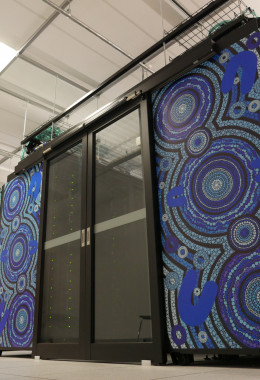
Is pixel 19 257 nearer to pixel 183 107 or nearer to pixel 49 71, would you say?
pixel 183 107

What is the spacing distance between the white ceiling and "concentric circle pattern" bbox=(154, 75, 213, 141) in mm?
829

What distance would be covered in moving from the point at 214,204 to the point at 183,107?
730mm

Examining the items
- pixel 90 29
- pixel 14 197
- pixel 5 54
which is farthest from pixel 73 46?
pixel 14 197

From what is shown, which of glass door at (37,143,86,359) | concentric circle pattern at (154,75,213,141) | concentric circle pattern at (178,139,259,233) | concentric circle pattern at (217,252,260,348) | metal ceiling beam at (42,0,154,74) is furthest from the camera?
metal ceiling beam at (42,0,154,74)

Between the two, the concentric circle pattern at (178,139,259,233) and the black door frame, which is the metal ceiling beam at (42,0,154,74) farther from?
the concentric circle pattern at (178,139,259,233)

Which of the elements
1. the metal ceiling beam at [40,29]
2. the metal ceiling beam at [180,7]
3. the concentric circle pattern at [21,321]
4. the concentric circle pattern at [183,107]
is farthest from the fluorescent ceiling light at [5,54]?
the concentric circle pattern at [21,321]

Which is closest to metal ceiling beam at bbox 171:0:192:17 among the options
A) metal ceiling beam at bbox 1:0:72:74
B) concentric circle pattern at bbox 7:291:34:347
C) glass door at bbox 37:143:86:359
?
metal ceiling beam at bbox 1:0:72:74

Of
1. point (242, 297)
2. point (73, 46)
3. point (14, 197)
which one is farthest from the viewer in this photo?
point (73, 46)

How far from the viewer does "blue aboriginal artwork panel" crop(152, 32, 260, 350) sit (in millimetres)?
1628

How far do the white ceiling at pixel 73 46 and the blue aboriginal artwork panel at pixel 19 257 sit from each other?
4.76 feet

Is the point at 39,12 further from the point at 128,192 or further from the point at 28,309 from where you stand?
the point at 28,309

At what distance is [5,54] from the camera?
4051 mm

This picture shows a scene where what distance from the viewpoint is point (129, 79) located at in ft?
14.8

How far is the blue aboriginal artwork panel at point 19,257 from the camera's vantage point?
307 cm
